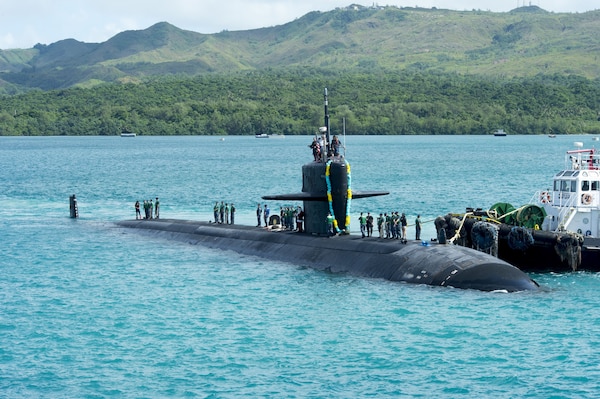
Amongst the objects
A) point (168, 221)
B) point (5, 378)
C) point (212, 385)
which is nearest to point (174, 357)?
point (212, 385)

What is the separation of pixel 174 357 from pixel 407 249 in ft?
33.7

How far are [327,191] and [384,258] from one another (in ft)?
13.4

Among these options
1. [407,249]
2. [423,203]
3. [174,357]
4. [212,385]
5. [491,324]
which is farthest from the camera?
[423,203]

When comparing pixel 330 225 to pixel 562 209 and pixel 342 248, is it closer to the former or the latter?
pixel 342 248

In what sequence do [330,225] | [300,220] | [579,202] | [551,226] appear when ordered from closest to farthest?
[330,225]
[579,202]
[300,220]
[551,226]

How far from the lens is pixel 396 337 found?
25.1m

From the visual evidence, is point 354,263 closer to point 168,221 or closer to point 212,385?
point 212,385

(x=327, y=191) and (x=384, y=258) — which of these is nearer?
(x=384, y=258)

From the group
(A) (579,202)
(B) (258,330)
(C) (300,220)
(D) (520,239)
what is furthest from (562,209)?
→ (B) (258,330)

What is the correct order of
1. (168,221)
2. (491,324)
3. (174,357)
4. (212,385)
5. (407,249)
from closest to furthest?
1. (212,385)
2. (174,357)
3. (491,324)
4. (407,249)
5. (168,221)

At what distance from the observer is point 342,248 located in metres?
33.5

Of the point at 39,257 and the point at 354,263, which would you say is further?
the point at 39,257

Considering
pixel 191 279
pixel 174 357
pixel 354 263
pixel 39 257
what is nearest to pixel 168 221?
pixel 39 257

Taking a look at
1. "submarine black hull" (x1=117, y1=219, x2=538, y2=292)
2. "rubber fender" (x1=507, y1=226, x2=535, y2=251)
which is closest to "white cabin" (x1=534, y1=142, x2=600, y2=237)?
"rubber fender" (x1=507, y1=226, x2=535, y2=251)
